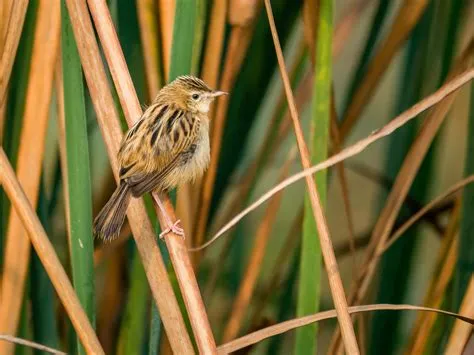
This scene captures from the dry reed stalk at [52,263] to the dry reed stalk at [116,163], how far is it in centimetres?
11

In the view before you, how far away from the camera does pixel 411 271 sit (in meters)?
2.09

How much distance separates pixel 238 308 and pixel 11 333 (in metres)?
0.48

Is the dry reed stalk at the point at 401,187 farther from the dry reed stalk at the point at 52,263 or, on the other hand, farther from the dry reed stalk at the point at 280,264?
the dry reed stalk at the point at 52,263

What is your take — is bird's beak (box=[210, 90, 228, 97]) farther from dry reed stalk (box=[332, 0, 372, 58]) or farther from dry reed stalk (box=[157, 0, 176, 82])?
dry reed stalk (box=[332, 0, 372, 58])

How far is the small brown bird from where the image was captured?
163 cm

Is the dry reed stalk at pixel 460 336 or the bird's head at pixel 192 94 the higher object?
the bird's head at pixel 192 94

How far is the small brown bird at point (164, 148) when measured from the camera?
1631 mm

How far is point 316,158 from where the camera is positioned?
60.1 inches

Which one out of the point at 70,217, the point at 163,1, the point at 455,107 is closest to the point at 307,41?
the point at 163,1

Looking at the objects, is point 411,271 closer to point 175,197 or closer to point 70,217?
point 175,197

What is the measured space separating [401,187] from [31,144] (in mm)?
673

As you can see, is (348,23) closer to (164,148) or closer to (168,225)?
(164,148)

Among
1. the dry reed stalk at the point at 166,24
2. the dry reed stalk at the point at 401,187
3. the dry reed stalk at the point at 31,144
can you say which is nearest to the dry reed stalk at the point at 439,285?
the dry reed stalk at the point at 401,187

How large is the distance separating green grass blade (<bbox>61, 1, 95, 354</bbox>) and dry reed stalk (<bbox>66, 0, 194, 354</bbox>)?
0.03 meters
